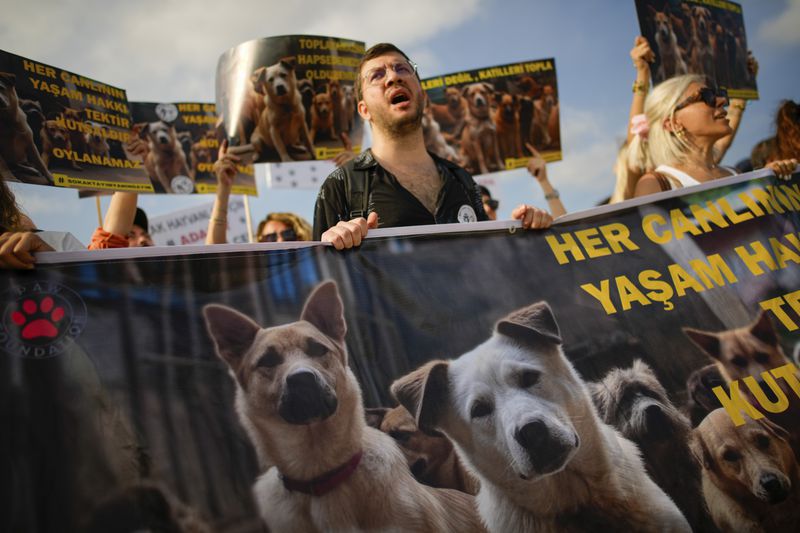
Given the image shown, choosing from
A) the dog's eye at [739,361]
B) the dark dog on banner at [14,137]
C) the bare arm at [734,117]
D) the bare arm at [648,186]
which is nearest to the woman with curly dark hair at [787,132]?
the bare arm at [734,117]

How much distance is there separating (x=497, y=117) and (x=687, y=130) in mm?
1941

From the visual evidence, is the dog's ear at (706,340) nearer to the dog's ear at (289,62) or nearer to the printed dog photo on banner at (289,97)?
the printed dog photo on banner at (289,97)

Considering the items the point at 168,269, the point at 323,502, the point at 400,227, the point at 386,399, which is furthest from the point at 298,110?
the point at 323,502

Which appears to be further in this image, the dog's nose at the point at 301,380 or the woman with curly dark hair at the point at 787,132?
the woman with curly dark hair at the point at 787,132

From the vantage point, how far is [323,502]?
1.83 metres

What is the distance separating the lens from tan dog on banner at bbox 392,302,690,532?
75.6 inches

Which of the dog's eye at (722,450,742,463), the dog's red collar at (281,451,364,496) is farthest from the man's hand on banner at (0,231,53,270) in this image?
the dog's eye at (722,450,742,463)

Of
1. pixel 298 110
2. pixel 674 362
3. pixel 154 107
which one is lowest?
pixel 674 362

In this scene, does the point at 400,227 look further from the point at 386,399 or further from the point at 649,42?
the point at 649,42

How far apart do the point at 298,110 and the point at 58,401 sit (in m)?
2.84

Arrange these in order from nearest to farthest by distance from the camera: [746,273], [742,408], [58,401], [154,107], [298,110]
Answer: [58,401]
[742,408]
[746,273]
[298,110]
[154,107]

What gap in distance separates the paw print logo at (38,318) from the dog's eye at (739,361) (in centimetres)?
223

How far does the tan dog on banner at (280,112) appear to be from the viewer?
4105 mm

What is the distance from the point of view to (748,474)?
6.95ft
